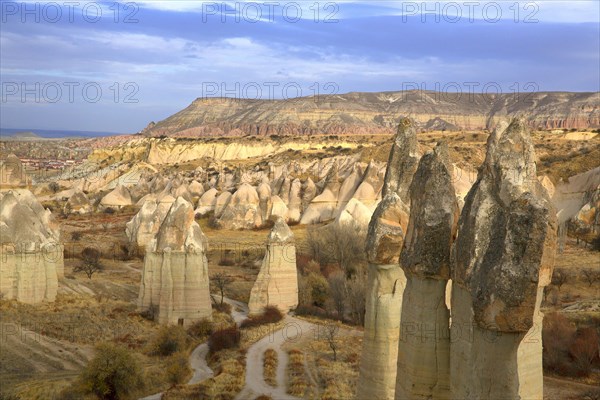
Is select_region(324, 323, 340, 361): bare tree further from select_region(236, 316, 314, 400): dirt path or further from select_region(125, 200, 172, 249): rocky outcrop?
select_region(125, 200, 172, 249): rocky outcrop

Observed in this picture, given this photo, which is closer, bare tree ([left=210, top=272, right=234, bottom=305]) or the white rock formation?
bare tree ([left=210, top=272, right=234, bottom=305])

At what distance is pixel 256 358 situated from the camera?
632 inches

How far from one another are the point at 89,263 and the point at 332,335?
527 inches

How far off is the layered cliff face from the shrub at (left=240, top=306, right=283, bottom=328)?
72.9 m

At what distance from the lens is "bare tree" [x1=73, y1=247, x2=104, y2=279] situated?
2700 cm

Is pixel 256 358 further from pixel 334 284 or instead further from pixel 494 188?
pixel 494 188

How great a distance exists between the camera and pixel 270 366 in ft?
49.6

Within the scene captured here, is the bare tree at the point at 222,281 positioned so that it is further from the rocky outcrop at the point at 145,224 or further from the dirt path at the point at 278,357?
the rocky outcrop at the point at 145,224

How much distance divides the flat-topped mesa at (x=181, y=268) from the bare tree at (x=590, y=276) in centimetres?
1210

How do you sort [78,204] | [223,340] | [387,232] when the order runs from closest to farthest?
[387,232] → [223,340] → [78,204]

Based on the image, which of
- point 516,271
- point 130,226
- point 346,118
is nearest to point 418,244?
point 516,271

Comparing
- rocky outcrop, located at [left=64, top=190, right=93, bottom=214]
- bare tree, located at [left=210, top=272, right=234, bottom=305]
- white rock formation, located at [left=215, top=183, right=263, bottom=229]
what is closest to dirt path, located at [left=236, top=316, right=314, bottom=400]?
bare tree, located at [left=210, top=272, right=234, bottom=305]

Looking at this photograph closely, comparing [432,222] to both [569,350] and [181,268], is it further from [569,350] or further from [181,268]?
[181,268]

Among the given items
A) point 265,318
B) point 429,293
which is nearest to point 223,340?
point 265,318
